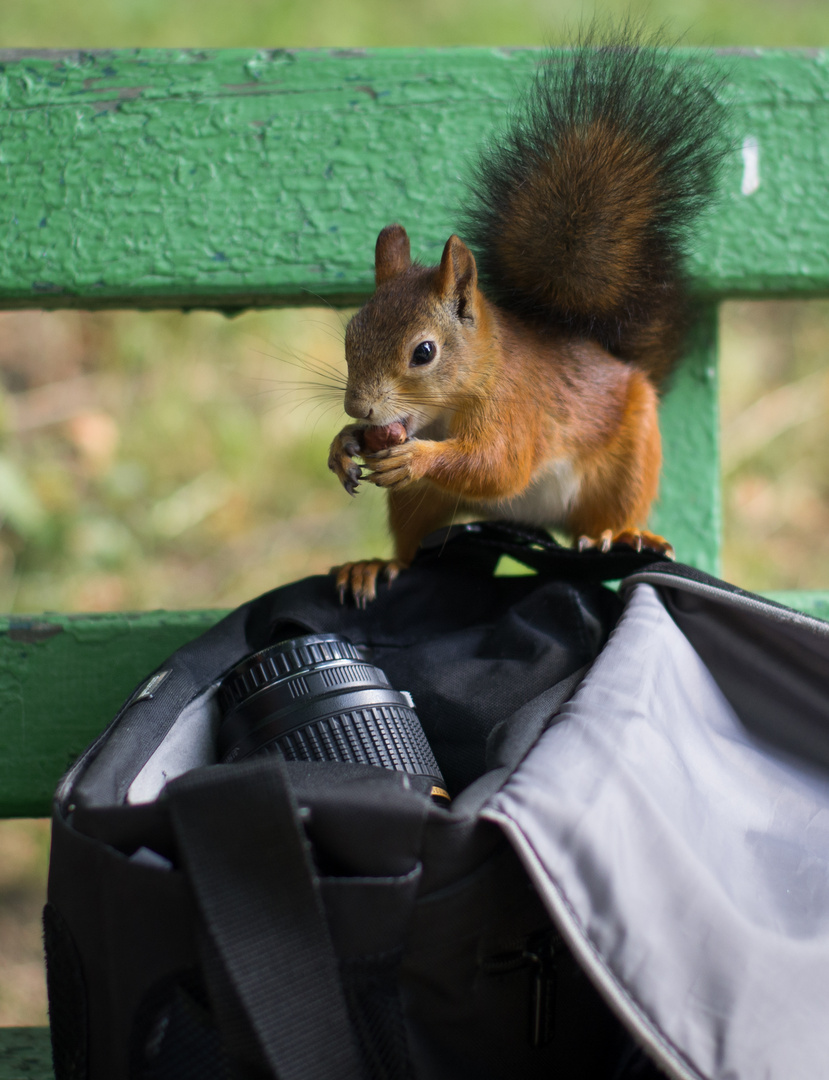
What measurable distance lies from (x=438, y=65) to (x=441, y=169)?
0.11 meters

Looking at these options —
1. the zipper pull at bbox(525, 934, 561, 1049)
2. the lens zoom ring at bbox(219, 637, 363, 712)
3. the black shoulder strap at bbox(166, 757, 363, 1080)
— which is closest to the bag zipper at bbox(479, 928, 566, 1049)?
the zipper pull at bbox(525, 934, 561, 1049)

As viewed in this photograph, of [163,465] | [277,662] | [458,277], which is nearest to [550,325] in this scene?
[458,277]

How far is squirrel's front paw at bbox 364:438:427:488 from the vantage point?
810 mm

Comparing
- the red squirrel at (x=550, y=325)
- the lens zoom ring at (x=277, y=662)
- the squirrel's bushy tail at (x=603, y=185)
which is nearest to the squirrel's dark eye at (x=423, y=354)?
the red squirrel at (x=550, y=325)

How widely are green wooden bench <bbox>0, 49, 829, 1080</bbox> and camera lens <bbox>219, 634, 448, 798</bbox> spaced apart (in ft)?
1.12

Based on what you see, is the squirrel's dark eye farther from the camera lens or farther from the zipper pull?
the zipper pull

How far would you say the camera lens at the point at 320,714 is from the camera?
64cm

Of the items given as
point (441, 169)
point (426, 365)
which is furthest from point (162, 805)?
point (441, 169)

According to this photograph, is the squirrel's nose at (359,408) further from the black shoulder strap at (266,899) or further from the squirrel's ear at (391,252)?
the black shoulder strap at (266,899)

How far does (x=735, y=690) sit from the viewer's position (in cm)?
75

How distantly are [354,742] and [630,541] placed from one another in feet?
1.37

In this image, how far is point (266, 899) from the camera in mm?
498

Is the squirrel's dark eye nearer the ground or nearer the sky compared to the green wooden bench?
nearer the ground

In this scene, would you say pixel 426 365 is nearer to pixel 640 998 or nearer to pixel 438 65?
pixel 438 65
